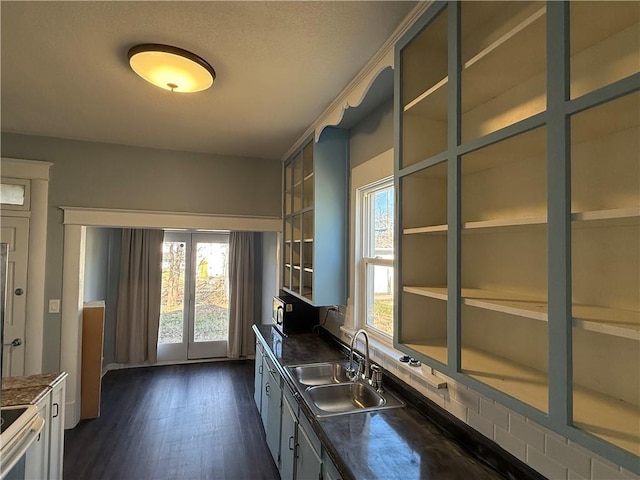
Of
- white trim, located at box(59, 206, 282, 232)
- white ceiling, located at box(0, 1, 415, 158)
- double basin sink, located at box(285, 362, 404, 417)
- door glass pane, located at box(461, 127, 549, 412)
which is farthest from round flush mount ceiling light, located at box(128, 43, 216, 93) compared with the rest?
double basin sink, located at box(285, 362, 404, 417)

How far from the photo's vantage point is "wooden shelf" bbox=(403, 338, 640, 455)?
30.2 inches

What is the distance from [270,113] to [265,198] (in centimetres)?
137

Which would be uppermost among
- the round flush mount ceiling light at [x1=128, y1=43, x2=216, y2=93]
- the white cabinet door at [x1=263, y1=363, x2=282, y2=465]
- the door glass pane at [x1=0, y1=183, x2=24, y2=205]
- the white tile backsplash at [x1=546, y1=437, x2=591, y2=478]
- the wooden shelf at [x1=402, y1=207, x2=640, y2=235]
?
the round flush mount ceiling light at [x1=128, y1=43, x2=216, y2=93]

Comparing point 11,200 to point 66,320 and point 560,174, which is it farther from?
point 560,174

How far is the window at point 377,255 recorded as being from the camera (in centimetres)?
233

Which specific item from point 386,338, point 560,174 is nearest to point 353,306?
point 386,338

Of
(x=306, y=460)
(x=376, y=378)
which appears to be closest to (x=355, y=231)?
(x=376, y=378)

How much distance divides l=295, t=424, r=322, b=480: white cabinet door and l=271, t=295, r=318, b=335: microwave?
136cm

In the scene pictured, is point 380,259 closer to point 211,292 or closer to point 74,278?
point 74,278

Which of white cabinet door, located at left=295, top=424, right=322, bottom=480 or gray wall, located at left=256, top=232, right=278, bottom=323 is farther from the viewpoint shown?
gray wall, located at left=256, top=232, right=278, bottom=323

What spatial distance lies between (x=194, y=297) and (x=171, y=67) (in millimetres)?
4093

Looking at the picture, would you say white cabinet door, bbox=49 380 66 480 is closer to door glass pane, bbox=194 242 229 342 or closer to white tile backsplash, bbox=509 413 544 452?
white tile backsplash, bbox=509 413 544 452

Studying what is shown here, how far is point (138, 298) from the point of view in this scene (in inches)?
194

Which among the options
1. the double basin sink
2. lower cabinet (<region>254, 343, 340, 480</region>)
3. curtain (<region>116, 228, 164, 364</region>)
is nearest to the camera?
lower cabinet (<region>254, 343, 340, 480</region>)
